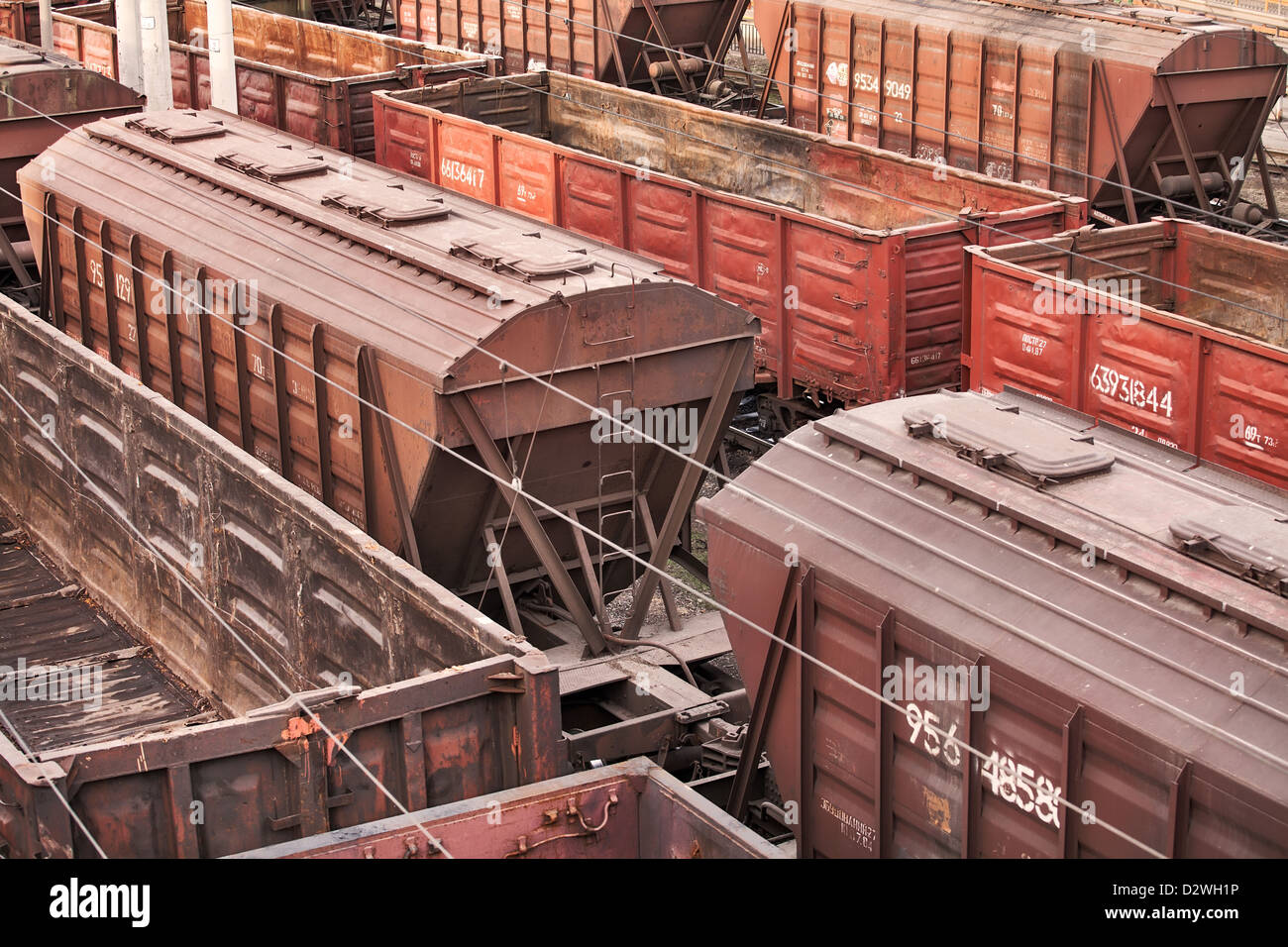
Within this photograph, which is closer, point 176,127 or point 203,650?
point 203,650

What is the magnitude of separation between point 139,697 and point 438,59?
1450 cm

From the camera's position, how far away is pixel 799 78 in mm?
25297

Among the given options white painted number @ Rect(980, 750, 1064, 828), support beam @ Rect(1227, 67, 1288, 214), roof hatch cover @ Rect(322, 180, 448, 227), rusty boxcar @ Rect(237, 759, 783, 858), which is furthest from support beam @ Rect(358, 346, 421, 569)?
support beam @ Rect(1227, 67, 1288, 214)

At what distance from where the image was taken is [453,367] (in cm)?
1076

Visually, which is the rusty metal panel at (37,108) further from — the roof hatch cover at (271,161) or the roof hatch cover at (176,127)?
the roof hatch cover at (271,161)

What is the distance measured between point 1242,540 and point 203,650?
691 cm

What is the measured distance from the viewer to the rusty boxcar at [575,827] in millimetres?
7238

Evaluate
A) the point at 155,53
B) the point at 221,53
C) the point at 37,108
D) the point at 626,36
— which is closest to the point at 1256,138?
the point at 626,36

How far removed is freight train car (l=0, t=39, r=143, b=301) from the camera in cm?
1834

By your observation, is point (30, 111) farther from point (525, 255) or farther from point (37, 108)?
point (525, 255)

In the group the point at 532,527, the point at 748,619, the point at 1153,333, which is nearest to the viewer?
the point at 748,619

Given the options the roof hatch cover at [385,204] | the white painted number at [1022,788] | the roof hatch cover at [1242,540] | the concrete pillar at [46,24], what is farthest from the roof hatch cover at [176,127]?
the roof hatch cover at [1242,540]

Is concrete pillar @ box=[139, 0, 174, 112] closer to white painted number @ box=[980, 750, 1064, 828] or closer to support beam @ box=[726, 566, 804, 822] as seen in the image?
support beam @ box=[726, 566, 804, 822]

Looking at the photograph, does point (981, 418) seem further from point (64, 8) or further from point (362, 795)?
point (64, 8)
